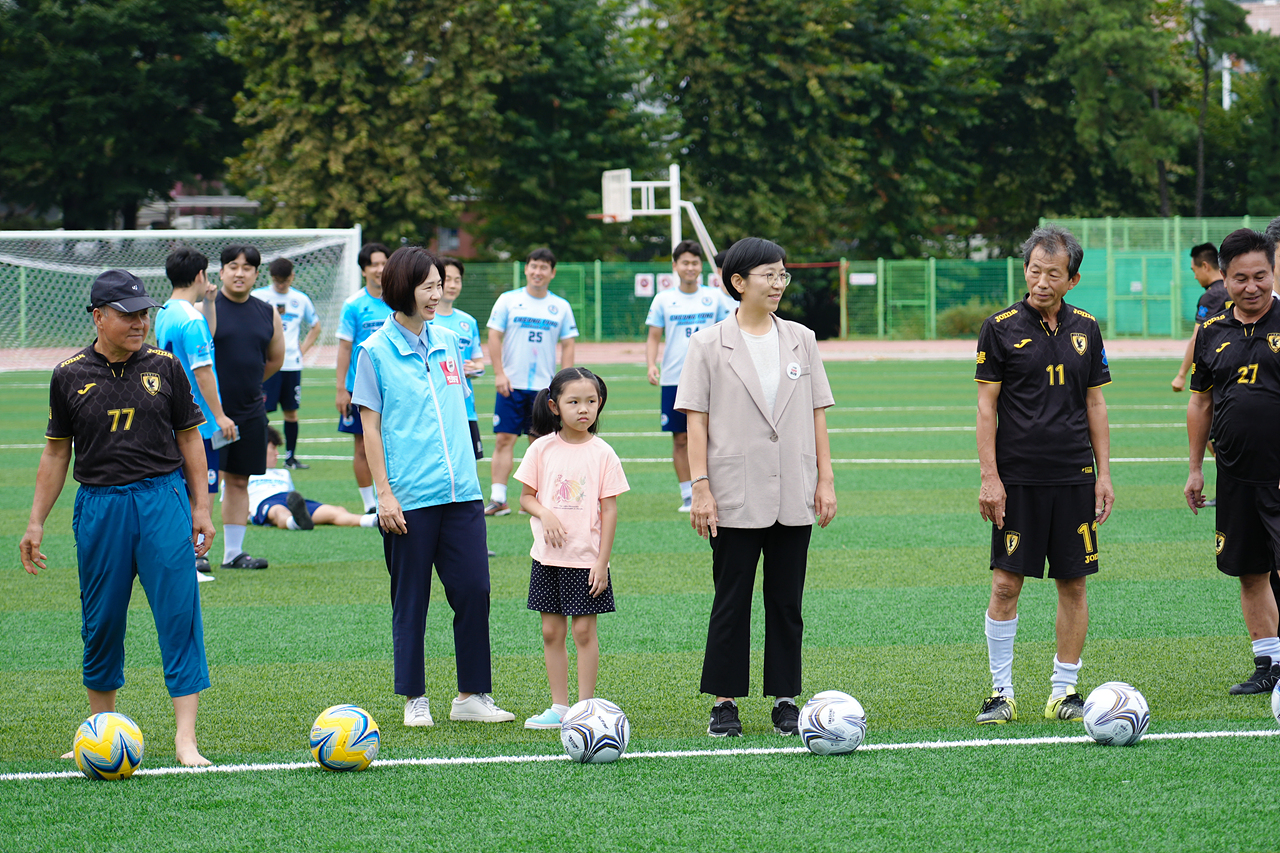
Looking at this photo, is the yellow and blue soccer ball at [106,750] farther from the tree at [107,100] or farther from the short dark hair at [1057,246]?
the tree at [107,100]

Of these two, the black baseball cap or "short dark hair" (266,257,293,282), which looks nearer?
the black baseball cap

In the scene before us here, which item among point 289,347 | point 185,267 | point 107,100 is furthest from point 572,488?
point 107,100

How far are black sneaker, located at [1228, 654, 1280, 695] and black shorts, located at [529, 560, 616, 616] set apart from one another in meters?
2.96

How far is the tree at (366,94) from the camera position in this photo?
35031 mm

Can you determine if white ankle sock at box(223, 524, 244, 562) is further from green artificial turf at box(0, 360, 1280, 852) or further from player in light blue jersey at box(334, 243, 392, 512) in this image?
player in light blue jersey at box(334, 243, 392, 512)

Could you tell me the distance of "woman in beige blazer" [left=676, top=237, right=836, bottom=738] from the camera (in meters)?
5.16

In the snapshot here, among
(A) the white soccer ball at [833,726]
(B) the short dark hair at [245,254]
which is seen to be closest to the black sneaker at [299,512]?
(B) the short dark hair at [245,254]

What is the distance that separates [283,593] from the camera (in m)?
8.16

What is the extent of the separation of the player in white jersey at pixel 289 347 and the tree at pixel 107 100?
26.2 meters

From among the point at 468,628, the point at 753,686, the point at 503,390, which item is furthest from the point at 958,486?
the point at 468,628

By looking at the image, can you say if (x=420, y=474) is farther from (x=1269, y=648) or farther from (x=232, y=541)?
→ (x=232, y=541)

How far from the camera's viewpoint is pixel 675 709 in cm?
572

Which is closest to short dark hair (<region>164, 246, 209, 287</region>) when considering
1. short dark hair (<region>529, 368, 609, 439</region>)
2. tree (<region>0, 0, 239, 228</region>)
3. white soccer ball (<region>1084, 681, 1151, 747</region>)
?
short dark hair (<region>529, 368, 609, 439</region>)

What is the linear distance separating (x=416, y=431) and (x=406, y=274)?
677mm
